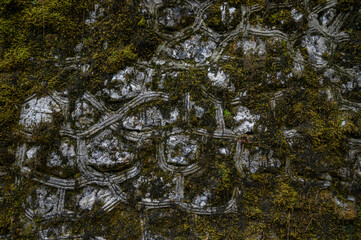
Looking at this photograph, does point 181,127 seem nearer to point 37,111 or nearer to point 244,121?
point 244,121

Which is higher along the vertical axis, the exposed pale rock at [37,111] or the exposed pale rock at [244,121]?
the exposed pale rock at [37,111]

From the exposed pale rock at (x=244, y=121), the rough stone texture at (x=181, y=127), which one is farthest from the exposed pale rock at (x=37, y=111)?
the exposed pale rock at (x=244, y=121)

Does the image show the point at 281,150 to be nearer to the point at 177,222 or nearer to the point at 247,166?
the point at 247,166

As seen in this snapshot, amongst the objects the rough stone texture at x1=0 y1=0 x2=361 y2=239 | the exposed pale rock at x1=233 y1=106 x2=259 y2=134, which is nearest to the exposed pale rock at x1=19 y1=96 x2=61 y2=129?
the rough stone texture at x1=0 y1=0 x2=361 y2=239

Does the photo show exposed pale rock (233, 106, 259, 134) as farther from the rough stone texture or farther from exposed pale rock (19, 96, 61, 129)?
exposed pale rock (19, 96, 61, 129)

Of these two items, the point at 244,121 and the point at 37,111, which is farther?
the point at 244,121

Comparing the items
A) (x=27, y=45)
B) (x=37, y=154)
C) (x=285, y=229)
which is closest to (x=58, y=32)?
(x=27, y=45)

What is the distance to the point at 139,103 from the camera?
6.61ft

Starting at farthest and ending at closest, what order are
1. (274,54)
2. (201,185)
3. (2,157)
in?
(274,54), (201,185), (2,157)

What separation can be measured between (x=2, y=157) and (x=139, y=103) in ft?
4.26

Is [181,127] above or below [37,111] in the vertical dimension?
below

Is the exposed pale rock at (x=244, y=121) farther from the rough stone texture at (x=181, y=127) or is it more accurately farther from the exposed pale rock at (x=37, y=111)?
the exposed pale rock at (x=37, y=111)

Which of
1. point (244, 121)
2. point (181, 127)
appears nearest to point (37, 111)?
point (181, 127)

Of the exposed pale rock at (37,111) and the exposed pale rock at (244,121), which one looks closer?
the exposed pale rock at (37,111)
